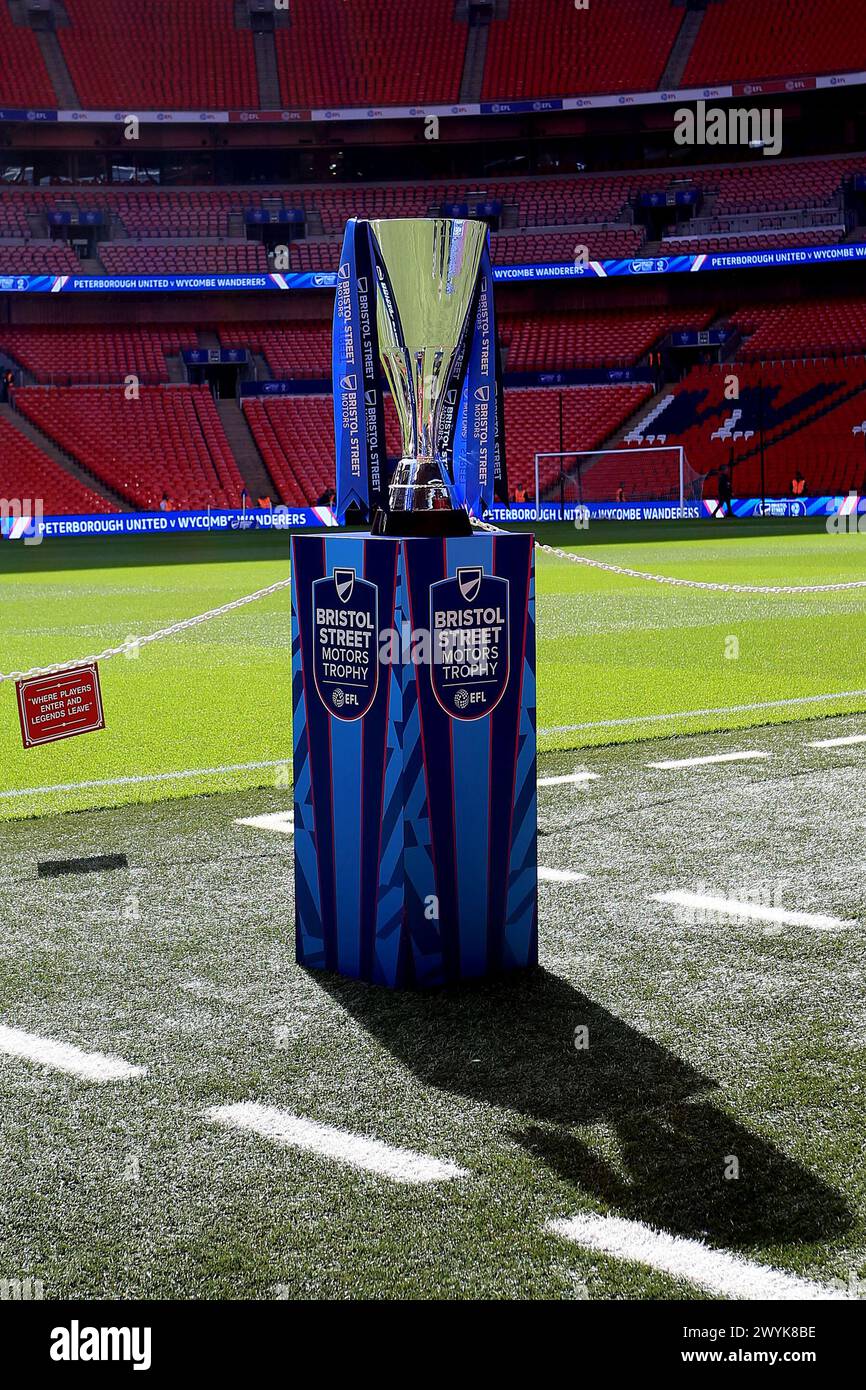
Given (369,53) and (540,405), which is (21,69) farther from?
(540,405)

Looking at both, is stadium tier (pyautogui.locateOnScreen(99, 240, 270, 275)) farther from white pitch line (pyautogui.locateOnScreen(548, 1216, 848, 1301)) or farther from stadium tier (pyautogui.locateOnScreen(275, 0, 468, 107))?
white pitch line (pyautogui.locateOnScreen(548, 1216, 848, 1301))

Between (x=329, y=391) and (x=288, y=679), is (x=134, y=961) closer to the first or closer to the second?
(x=288, y=679)

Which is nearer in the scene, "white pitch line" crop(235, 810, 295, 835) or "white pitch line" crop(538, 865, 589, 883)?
"white pitch line" crop(538, 865, 589, 883)

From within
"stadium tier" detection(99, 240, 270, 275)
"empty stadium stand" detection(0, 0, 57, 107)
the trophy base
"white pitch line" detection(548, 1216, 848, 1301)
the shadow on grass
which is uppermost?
"empty stadium stand" detection(0, 0, 57, 107)

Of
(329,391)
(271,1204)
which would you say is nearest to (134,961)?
(271,1204)

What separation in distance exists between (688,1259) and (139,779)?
535 centimetres

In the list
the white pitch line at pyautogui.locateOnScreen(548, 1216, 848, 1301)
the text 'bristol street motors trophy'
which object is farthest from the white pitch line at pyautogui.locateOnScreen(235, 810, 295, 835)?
the white pitch line at pyautogui.locateOnScreen(548, 1216, 848, 1301)

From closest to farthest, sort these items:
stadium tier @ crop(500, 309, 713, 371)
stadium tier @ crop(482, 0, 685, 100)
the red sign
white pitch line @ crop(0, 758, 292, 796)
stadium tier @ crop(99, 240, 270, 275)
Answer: the red sign < white pitch line @ crop(0, 758, 292, 796) < stadium tier @ crop(99, 240, 270, 275) < stadium tier @ crop(500, 309, 713, 371) < stadium tier @ crop(482, 0, 685, 100)

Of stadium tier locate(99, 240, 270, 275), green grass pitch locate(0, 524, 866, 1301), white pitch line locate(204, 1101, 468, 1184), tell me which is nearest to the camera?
green grass pitch locate(0, 524, 866, 1301)

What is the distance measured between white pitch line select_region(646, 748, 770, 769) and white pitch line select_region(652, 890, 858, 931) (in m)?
2.45

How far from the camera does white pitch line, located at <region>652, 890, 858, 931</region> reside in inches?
196

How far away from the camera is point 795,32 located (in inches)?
1987
